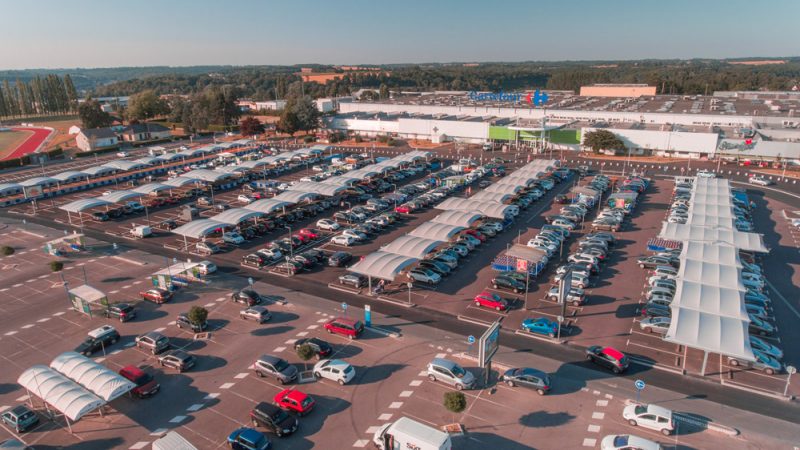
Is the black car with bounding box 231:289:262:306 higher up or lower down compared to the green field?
lower down

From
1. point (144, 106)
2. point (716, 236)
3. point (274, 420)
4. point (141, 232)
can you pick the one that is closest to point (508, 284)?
point (716, 236)

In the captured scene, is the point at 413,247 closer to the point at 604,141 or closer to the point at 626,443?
the point at 626,443

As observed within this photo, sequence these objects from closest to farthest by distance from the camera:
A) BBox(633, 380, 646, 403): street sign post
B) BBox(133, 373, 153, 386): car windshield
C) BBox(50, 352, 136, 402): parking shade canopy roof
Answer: BBox(633, 380, 646, 403): street sign post
BBox(50, 352, 136, 402): parking shade canopy roof
BBox(133, 373, 153, 386): car windshield

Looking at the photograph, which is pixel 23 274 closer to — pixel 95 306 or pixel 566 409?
pixel 95 306

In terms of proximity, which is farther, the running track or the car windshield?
the running track

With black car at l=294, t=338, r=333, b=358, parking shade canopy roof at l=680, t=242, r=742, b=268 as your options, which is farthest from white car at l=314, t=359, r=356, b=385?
parking shade canopy roof at l=680, t=242, r=742, b=268

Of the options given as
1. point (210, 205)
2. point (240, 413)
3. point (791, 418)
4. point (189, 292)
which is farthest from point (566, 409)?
point (210, 205)

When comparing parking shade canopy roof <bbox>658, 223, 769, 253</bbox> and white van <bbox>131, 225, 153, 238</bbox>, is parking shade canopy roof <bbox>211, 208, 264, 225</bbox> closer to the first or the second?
white van <bbox>131, 225, 153, 238</bbox>
